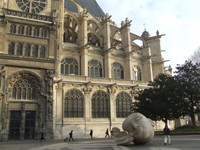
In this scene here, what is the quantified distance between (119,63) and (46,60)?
49.0ft

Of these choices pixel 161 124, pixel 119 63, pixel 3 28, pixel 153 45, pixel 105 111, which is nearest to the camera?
pixel 3 28

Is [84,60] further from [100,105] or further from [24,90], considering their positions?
[24,90]

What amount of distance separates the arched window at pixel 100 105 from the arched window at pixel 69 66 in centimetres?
618

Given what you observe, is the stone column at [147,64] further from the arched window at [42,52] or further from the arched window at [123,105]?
the arched window at [42,52]

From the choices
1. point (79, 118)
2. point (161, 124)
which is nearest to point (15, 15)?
point (79, 118)

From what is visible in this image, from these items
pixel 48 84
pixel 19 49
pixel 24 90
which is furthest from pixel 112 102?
pixel 19 49

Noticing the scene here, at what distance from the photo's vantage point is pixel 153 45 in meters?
44.0

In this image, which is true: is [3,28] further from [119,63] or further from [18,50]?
[119,63]

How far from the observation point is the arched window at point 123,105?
30528mm

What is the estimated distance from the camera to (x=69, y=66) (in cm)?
3325

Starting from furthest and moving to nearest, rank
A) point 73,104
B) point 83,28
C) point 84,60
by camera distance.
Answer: point 83,28 → point 84,60 → point 73,104

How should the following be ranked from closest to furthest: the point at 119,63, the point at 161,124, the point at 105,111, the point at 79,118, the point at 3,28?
the point at 3,28 → the point at 79,118 → the point at 105,111 → the point at 161,124 → the point at 119,63

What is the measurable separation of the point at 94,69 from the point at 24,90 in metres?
12.8

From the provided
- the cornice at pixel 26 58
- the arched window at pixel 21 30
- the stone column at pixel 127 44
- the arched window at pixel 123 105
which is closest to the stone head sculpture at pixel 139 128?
the cornice at pixel 26 58
